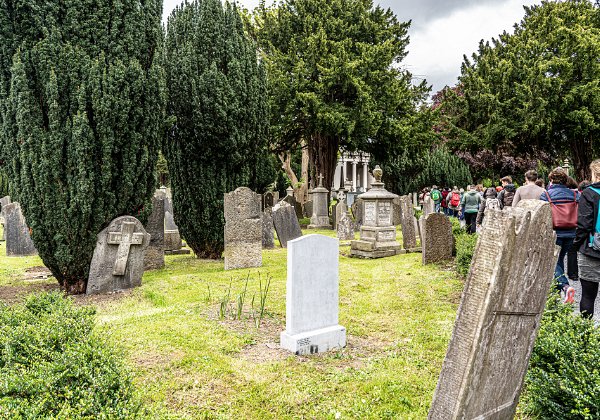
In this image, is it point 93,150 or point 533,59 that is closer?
point 93,150

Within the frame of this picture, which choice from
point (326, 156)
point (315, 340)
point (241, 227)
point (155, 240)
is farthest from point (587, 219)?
point (326, 156)

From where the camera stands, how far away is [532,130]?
25.2 meters

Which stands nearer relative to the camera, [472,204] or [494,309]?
[494,309]

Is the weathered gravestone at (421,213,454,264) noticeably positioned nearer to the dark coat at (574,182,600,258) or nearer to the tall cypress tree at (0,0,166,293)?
the dark coat at (574,182,600,258)

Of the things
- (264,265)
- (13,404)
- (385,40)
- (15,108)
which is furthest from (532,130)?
(13,404)

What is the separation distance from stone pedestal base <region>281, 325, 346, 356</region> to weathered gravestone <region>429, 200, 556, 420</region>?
2303 millimetres

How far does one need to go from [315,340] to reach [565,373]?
8.54 ft

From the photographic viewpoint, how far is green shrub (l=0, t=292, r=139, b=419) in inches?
104

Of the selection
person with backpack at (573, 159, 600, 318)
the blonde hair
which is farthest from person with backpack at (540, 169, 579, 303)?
person with backpack at (573, 159, 600, 318)

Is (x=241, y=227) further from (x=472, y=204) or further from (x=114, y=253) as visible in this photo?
(x=472, y=204)

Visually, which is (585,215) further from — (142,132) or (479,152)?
(479,152)

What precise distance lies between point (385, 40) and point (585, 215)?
20.7 metres

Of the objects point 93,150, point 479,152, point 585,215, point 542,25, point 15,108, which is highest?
point 542,25

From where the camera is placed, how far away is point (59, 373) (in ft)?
9.56
